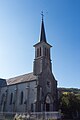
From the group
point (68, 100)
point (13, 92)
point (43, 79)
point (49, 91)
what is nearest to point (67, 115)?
point (68, 100)

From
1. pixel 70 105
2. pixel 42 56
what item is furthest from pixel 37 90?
pixel 42 56

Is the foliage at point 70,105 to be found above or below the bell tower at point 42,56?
below

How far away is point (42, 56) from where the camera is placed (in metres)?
40.7

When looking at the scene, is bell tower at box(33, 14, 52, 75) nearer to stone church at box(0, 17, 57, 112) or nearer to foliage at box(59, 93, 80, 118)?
stone church at box(0, 17, 57, 112)

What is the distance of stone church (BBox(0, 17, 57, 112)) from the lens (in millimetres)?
35781

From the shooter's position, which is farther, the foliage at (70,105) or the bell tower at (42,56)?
the bell tower at (42,56)

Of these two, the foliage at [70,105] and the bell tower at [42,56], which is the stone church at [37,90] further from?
the foliage at [70,105]

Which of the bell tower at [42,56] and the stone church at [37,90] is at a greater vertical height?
the bell tower at [42,56]

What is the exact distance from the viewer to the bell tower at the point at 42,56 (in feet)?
131

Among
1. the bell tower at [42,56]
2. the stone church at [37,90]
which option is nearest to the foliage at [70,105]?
the stone church at [37,90]

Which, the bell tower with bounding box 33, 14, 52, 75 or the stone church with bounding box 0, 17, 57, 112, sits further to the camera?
the bell tower with bounding box 33, 14, 52, 75

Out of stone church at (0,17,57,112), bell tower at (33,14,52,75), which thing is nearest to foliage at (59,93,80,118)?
stone church at (0,17,57,112)

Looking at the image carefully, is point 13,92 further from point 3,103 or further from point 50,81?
point 50,81

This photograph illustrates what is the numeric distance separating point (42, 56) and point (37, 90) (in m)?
9.22
